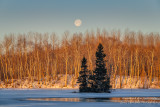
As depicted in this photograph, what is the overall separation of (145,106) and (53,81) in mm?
39013

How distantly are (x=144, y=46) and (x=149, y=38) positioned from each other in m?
2.62

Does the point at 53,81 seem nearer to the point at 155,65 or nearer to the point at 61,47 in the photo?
the point at 61,47

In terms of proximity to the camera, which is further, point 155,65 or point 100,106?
point 155,65

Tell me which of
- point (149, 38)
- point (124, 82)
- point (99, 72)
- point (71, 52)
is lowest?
point (124, 82)

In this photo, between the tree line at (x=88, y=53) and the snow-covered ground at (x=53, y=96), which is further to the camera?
the tree line at (x=88, y=53)

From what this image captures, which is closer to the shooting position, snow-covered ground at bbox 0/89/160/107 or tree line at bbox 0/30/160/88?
snow-covered ground at bbox 0/89/160/107

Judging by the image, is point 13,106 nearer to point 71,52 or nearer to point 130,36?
point 71,52

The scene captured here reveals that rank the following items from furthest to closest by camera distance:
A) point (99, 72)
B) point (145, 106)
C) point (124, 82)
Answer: point (124, 82), point (99, 72), point (145, 106)

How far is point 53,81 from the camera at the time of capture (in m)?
53.4

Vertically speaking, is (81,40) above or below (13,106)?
above

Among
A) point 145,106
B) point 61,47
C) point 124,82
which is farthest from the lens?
point 61,47

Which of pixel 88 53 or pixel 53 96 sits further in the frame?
pixel 88 53

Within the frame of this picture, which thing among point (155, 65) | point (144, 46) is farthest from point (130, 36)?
point (155, 65)

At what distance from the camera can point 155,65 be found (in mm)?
53625
